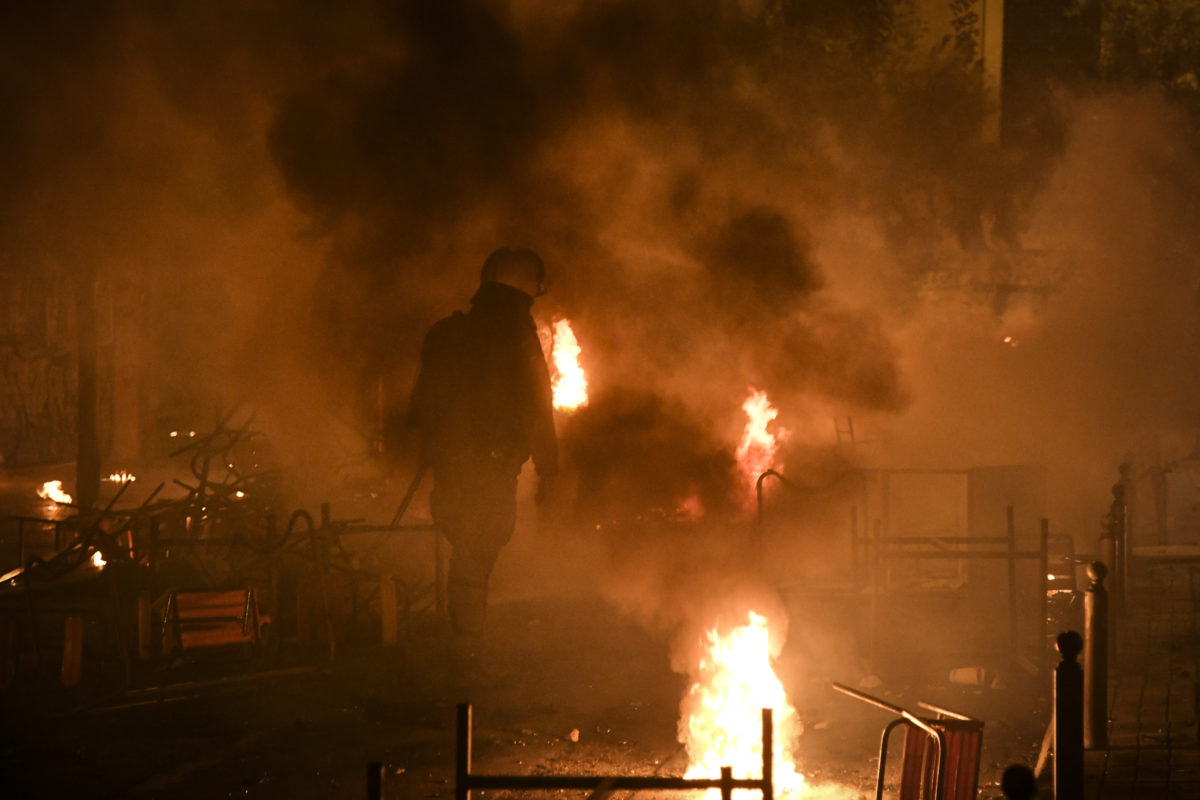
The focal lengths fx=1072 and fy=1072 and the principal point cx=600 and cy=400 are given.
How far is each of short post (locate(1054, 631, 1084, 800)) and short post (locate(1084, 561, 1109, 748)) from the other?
1.97 metres

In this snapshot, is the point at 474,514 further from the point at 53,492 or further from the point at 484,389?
the point at 53,492

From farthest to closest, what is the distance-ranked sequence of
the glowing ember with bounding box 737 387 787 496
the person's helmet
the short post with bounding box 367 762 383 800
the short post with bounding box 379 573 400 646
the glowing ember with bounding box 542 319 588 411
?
the glowing ember with bounding box 737 387 787 496, the short post with bounding box 379 573 400 646, the glowing ember with bounding box 542 319 588 411, the person's helmet, the short post with bounding box 367 762 383 800

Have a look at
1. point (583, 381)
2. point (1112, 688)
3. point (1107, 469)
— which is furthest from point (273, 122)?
point (1107, 469)

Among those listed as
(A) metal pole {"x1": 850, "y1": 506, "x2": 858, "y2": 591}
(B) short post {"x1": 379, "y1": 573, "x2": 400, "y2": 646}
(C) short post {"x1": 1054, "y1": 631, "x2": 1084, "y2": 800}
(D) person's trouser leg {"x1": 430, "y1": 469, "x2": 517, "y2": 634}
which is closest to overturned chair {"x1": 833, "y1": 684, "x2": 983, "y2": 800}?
(C) short post {"x1": 1054, "y1": 631, "x2": 1084, "y2": 800}

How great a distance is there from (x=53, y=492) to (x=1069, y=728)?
57.5 ft

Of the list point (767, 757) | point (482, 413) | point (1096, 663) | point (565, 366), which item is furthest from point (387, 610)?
point (767, 757)

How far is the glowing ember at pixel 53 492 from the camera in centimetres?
1792

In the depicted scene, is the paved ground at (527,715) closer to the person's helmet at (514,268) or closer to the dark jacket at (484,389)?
the dark jacket at (484,389)

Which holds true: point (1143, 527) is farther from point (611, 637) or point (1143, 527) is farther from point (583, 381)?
point (583, 381)

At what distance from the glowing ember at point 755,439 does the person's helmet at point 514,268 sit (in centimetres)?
425

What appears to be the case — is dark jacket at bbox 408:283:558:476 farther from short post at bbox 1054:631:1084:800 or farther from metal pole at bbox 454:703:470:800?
short post at bbox 1054:631:1084:800

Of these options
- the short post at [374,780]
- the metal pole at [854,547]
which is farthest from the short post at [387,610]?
the short post at [374,780]

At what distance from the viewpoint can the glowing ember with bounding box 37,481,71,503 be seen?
17.9 meters

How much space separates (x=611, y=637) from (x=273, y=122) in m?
5.69
